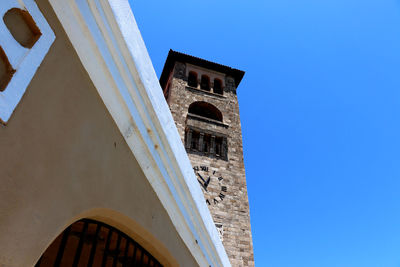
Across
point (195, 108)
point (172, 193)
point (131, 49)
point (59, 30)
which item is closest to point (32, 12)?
point (59, 30)

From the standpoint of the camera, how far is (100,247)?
6.07 feet

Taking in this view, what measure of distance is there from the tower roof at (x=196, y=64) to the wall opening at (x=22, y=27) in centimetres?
1412

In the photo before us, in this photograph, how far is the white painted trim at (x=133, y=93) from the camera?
1.30 metres

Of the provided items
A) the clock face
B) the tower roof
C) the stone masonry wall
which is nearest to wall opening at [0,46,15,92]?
the stone masonry wall

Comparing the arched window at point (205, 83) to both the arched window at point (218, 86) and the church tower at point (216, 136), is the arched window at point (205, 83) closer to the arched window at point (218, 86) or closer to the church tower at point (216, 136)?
the church tower at point (216, 136)

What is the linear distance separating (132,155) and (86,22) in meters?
0.75

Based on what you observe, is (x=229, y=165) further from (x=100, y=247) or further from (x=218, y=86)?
(x=100, y=247)

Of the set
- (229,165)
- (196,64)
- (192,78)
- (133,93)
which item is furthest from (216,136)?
(133,93)

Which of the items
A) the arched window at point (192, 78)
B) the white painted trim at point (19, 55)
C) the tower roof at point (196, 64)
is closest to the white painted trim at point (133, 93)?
the white painted trim at point (19, 55)

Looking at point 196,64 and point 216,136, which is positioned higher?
point 196,64

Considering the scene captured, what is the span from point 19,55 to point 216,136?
11.5 m

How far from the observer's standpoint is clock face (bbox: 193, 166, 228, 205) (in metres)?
10.4

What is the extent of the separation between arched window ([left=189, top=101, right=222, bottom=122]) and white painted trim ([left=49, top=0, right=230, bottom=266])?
437 inches

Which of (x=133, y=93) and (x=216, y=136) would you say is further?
(x=216, y=136)
